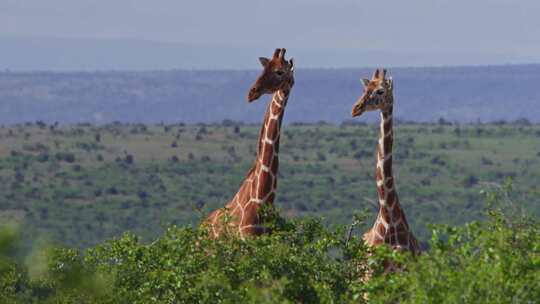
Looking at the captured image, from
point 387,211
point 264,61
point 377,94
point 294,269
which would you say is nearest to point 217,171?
point 264,61

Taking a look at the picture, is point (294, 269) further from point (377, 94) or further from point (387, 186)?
point (377, 94)

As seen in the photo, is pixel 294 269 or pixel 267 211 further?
pixel 267 211

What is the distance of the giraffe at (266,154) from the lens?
61.5ft

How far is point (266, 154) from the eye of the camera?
19.4 m

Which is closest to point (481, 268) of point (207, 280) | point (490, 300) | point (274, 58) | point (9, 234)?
point (490, 300)

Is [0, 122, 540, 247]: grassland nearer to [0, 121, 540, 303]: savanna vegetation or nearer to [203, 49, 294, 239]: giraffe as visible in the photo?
[0, 121, 540, 303]: savanna vegetation

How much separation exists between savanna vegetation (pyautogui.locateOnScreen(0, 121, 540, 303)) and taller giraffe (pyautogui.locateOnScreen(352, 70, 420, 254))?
19.3 inches

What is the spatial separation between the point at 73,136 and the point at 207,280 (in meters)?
101

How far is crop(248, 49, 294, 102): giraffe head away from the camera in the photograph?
1933 cm

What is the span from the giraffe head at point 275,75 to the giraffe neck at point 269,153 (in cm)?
11

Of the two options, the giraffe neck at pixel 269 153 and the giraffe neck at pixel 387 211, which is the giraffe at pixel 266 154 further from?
the giraffe neck at pixel 387 211

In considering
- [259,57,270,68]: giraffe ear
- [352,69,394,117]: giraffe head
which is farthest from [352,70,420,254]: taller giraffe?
[259,57,270,68]: giraffe ear

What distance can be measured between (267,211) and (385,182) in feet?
6.07

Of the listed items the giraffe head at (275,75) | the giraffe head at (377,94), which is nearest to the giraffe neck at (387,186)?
the giraffe head at (377,94)
